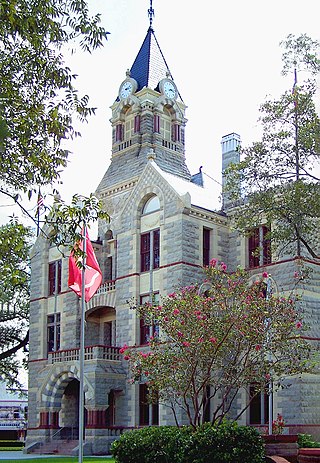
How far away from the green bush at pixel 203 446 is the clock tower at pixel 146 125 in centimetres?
2337

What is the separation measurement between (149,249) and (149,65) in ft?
49.3

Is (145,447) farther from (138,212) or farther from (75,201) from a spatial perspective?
(138,212)

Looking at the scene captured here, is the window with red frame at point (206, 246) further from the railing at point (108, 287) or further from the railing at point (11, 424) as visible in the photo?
the railing at point (11, 424)

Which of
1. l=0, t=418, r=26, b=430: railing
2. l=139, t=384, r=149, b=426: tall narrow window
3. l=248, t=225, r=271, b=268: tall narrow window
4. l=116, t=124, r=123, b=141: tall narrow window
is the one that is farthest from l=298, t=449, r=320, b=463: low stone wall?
l=0, t=418, r=26, b=430: railing

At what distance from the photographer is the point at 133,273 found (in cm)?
3672

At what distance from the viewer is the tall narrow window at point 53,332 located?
41.8 meters

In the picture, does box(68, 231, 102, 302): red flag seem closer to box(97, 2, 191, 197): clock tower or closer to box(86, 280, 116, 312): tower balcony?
box(86, 280, 116, 312): tower balcony

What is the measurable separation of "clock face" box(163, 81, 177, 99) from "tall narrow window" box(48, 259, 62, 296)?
1198 cm

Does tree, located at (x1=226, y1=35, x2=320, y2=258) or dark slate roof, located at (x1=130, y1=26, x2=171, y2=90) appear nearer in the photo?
tree, located at (x1=226, y1=35, x2=320, y2=258)

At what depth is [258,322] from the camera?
2206cm

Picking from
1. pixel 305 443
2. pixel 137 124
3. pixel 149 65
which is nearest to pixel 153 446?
pixel 305 443

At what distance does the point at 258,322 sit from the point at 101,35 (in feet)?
33.3

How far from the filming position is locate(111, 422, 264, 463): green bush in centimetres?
1995

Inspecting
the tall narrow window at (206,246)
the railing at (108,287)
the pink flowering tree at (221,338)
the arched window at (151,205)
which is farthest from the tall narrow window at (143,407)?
the pink flowering tree at (221,338)
